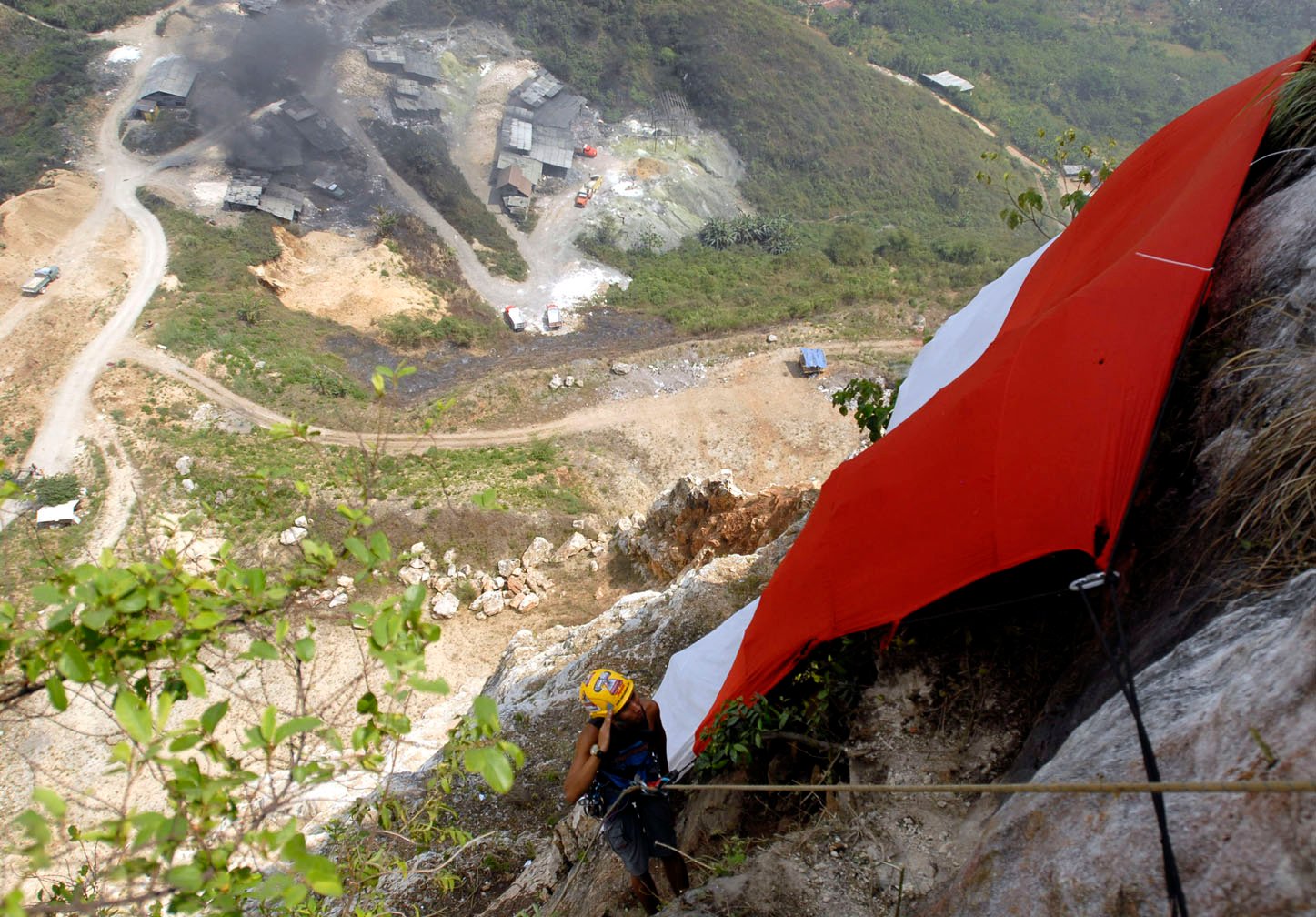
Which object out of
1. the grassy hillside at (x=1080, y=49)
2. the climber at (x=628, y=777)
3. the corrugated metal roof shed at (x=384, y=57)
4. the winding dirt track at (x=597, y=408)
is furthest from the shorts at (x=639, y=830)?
the grassy hillside at (x=1080, y=49)

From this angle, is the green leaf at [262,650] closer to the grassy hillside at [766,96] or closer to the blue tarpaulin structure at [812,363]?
the blue tarpaulin structure at [812,363]

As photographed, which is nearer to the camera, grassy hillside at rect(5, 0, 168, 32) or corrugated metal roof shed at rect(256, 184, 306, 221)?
corrugated metal roof shed at rect(256, 184, 306, 221)

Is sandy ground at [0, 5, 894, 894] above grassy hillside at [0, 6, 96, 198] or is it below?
below

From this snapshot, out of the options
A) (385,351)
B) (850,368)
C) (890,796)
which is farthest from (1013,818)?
(385,351)

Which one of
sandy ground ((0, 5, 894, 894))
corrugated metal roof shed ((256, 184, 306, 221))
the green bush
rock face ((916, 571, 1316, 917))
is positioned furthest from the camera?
corrugated metal roof shed ((256, 184, 306, 221))

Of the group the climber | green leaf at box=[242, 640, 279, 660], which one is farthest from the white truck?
green leaf at box=[242, 640, 279, 660]

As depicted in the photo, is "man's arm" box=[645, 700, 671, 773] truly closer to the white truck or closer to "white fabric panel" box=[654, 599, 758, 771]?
"white fabric panel" box=[654, 599, 758, 771]

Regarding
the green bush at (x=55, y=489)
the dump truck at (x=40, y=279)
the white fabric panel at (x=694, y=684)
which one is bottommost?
the green bush at (x=55, y=489)

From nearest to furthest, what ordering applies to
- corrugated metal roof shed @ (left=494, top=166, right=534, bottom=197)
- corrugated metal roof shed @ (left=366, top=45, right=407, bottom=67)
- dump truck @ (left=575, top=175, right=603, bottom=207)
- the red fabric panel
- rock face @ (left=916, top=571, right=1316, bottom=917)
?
rock face @ (left=916, top=571, right=1316, bottom=917) → the red fabric panel → corrugated metal roof shed @ (left=494, top=166, right=534, bottom=197) → dump truck @ (left=575, top=175, right=603, bottom=207) → corrugated metal roof shed @ (left=366, top=45, right=407, bottom=67)
